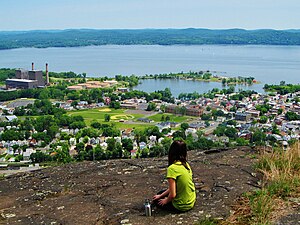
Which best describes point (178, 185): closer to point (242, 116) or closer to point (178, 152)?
point (178, 152)

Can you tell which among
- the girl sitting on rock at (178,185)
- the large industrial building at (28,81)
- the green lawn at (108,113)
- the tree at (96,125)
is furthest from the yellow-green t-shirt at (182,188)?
the large industrial building at (28,81)

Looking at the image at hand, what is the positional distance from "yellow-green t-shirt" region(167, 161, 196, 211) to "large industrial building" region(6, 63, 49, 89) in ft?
138

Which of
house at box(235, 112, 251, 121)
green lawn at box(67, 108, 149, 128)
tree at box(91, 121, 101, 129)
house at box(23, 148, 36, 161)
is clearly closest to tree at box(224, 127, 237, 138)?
green lawn at box(67, 108, 149, 128)

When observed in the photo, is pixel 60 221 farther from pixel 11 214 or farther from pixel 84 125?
pixel 84 125

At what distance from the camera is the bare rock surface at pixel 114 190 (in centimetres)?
247

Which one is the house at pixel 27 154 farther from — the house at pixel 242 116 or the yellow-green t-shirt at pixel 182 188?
the yellow-green t-shirt at pixel 182 188

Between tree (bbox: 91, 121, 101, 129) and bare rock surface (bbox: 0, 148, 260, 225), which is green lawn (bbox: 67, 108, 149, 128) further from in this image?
bare rock surface (bbox: 0, 148, 260, 225)

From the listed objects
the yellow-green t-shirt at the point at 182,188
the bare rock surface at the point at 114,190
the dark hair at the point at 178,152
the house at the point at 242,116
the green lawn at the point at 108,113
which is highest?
the dark hair at the point at 178,152

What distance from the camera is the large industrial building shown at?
4280 cm

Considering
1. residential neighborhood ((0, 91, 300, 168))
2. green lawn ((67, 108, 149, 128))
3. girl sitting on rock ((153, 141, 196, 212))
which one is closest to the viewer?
girl sitting on rock ((153, 141, 196, 212))

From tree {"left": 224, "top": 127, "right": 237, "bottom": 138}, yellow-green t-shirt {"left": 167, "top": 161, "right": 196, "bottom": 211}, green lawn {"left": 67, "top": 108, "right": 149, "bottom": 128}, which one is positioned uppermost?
yellow-green t-shirt {"left": 167, "top": 161, "right": 196, "bottom": 211}

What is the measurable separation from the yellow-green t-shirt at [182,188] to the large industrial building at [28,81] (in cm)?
4193

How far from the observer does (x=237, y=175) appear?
317cm

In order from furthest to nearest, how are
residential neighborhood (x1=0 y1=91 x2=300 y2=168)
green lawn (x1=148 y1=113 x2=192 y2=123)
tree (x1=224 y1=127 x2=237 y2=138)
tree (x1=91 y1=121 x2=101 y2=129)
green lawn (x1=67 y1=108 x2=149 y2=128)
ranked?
green lawn (x1=148 y1=113 x2=192 y2=123), green lawn (x1=67 y1=108 x2=149 y2=128), tree (x1=91 y1=121 x2=101 y2=129), tree (x1=224 y1=127 x2=237 y2=138), residential neighborhood (x1=0 y1=91 x2=300 y2=168)
